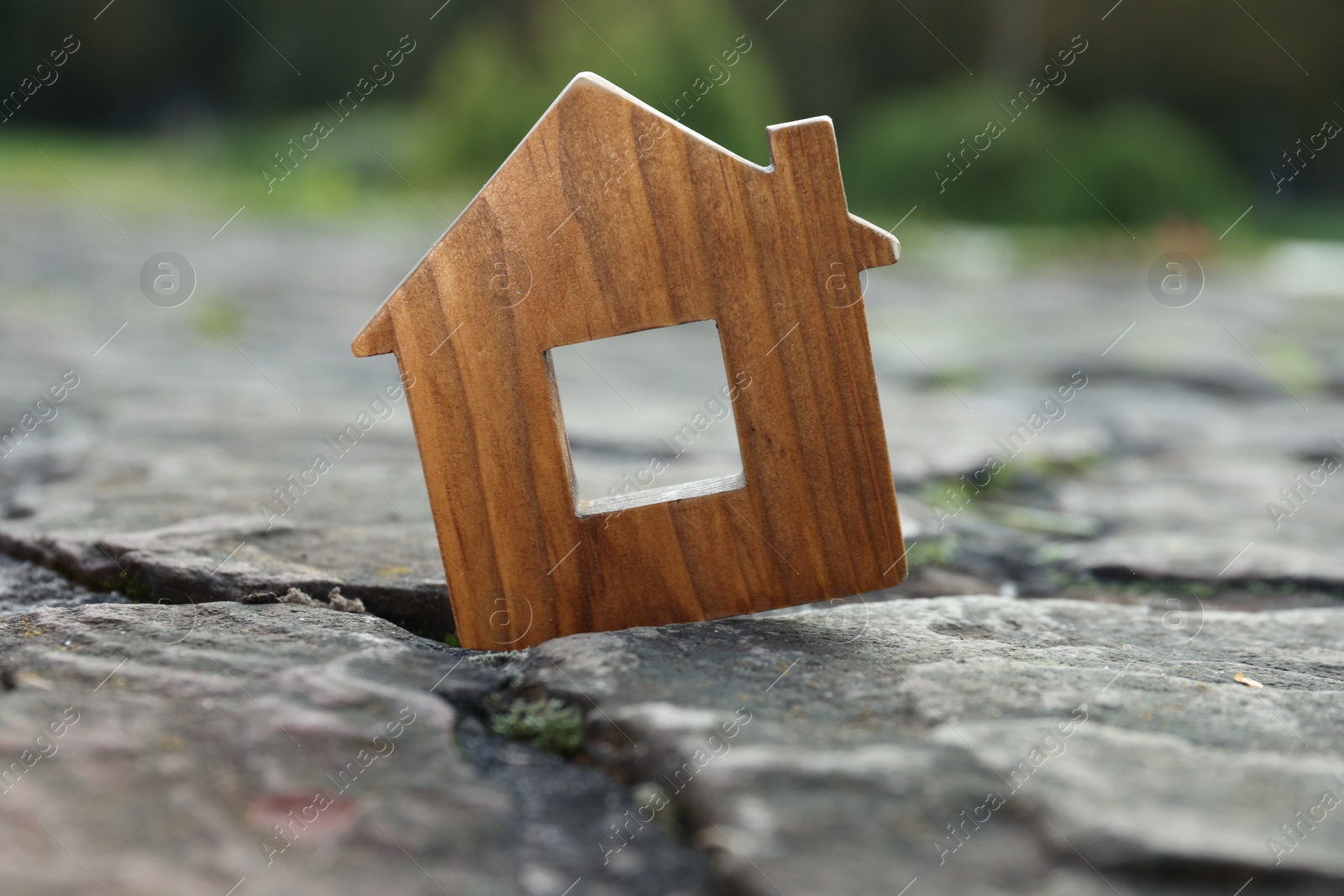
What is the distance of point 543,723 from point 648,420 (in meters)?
2.09

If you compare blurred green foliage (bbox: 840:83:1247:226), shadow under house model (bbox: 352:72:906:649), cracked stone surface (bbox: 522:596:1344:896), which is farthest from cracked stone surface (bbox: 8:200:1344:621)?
blurred green foliage (bbox: 840:83:1247:226)

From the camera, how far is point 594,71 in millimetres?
9453

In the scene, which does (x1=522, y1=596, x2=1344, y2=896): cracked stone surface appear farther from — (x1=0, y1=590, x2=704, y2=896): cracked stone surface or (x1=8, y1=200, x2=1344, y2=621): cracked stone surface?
(x1=8, y1=200, x2=1344, y2=621): cracked stone surface

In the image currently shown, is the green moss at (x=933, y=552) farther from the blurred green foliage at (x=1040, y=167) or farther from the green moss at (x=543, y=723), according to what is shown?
the blurred green foliage at (x=1040, y=167)

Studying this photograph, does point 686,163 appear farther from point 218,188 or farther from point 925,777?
point 218,188

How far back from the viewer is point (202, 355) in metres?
3.87

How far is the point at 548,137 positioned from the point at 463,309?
0.22 m

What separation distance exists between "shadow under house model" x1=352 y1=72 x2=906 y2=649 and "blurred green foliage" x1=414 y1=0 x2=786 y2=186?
291 inches

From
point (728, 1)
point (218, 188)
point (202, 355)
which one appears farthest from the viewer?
point (728, 1)

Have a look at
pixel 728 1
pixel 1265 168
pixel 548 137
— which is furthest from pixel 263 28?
pixel 548 137

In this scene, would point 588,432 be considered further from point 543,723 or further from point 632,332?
point 543,723

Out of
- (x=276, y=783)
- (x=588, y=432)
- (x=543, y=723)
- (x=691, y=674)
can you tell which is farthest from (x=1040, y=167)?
(x=276, y=783)

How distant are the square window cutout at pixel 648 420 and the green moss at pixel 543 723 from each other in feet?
0.84

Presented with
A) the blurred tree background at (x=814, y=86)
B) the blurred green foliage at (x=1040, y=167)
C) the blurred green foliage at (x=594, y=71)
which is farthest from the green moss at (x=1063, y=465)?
the blurred green foliage at (x=1040, y=167)
